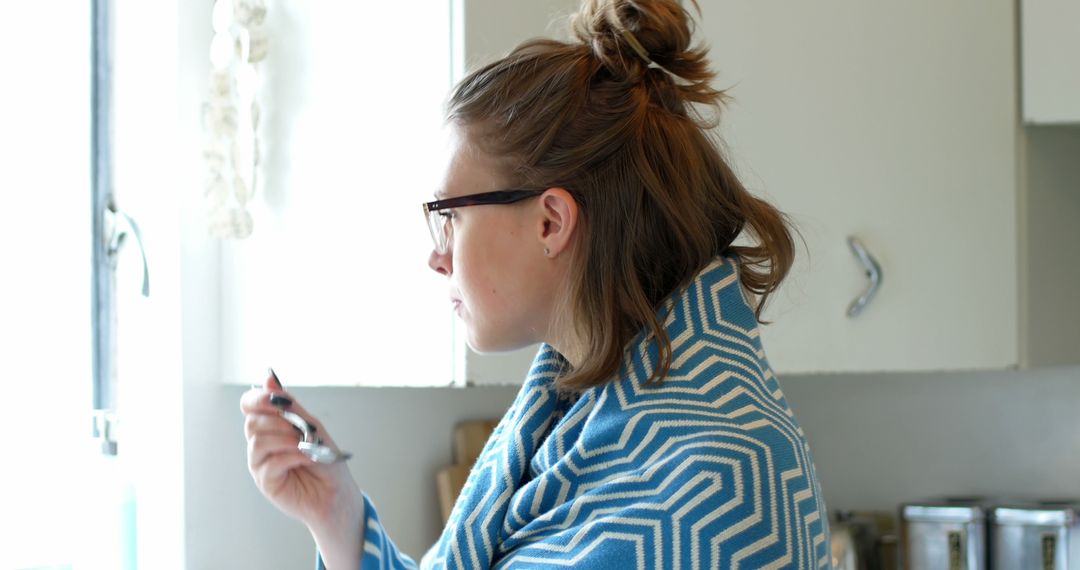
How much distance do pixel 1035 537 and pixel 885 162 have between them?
23.5 inches

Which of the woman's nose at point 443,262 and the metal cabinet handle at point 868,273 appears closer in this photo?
the woman's nose at point 443,262

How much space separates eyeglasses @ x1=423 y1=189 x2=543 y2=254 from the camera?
92cm

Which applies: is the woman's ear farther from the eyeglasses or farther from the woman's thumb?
the woman's thumb

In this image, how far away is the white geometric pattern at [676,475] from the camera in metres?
0.81

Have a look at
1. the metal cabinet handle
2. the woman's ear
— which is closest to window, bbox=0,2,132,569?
the woman's ear

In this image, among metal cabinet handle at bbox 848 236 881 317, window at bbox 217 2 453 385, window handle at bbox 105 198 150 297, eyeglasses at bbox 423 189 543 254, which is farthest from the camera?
metal cabinet handle at bbox 848 236 881 317

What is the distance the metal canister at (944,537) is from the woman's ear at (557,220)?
1.04 meters

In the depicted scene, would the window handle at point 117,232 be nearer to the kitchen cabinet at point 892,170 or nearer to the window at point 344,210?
the window at point 344,210

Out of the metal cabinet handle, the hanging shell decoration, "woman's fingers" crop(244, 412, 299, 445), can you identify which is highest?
the hanging shell decoration

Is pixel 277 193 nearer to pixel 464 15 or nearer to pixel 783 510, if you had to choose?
pixel 464 15

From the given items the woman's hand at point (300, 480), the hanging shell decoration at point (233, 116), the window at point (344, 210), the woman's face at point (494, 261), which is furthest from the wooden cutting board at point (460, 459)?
the woman's face at point (494, 261)

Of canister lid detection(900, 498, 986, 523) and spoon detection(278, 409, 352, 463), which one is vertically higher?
spoon detection(278, 409, 352, 463)

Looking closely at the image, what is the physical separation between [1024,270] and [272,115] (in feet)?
3.12

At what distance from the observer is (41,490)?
4.35 feet
